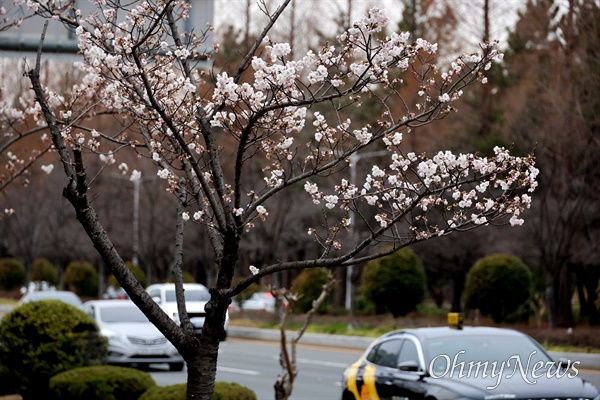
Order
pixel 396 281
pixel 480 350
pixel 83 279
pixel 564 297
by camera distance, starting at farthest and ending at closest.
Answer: pixel 83 279
pixel 564 297
pixel 396 281
pixel 480 350

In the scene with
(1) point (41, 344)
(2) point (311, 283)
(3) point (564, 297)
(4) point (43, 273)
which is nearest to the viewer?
(1) point (41, 344)

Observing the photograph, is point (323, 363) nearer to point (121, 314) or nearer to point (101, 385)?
point (121, 314)

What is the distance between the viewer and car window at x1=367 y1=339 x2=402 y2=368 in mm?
11118

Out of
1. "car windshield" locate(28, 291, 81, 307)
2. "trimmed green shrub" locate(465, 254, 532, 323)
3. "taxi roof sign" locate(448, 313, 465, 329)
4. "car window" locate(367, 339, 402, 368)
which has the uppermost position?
"trimmed green shrub" locate(465, 254, 532, 323)

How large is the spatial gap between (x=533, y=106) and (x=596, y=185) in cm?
321

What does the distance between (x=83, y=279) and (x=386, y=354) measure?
45.3 metres

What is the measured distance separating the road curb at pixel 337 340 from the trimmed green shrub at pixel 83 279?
22631 mm

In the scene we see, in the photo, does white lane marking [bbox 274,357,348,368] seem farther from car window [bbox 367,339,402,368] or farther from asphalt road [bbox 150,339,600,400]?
car window [bbox 367,339,402,368]

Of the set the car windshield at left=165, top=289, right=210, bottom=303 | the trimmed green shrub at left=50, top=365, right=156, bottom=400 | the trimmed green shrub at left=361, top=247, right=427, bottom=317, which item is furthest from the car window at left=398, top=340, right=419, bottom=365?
the trimmed green shrub at left=361, top=247, right=427, bottom=317

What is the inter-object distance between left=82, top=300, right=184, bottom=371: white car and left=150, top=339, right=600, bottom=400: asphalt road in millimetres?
384

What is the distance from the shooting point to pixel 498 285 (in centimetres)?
2798

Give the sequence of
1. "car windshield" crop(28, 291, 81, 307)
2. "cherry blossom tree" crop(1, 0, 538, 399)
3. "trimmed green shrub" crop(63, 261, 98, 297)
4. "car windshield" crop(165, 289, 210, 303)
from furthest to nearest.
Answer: "trimmed green shrub" crop(63, 261, 98, 297) < "car windshield" crop(28, 291, 81, 307) < "car windshield" crop(165, 289, 210, 303) < "cherry blossom tree" crop(1, 0, 538, 399)

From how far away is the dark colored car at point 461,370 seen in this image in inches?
376

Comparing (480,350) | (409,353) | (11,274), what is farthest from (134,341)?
(11,274)
